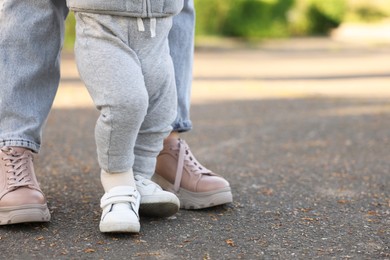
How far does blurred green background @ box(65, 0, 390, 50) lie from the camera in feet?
43.6

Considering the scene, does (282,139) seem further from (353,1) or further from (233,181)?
(353,1)

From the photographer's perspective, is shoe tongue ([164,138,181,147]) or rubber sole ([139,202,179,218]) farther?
shoe tongue ([164,138,181,147])

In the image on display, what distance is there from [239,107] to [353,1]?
16034mm

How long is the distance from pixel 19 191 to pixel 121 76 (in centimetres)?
44

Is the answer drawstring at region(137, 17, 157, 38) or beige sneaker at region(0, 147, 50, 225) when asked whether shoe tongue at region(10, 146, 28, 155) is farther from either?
drawstring at region(137, 17, 157, 38)

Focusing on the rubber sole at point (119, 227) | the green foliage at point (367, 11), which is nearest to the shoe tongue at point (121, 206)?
the rubber sole at point (119, 227)

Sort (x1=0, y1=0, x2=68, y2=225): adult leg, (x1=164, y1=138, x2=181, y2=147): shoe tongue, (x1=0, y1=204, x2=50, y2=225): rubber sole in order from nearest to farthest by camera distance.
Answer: (x1=0, y1=204, x2=50, y2=225): rubber sole → (x1=0, y1=0, x2=68, y2=225): adult leg → (x1=164, y1=138, x2=181, y2=147): shoe tongue

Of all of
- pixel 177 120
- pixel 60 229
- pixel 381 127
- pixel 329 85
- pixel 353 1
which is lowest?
pixel 353 1

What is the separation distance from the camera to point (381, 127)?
13.1 feet

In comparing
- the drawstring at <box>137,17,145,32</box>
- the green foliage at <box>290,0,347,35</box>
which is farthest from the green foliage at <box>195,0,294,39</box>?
the drawstring at <box>137,17,145,32</box>

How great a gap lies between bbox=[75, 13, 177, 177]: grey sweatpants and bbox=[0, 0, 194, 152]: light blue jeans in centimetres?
19

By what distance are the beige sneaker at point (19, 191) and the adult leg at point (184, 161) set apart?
0.43 metres

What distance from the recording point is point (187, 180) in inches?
86.4

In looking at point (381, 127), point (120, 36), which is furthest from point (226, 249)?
point (381, 127)
